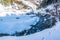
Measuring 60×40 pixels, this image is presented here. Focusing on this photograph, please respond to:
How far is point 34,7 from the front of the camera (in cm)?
170

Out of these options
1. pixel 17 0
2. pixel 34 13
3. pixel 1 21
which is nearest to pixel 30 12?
pixel 34 13

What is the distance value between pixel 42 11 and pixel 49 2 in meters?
0.10

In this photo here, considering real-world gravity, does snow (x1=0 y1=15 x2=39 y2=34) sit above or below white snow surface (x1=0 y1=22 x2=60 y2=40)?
above

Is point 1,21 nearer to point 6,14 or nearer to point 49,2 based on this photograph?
point 6,14

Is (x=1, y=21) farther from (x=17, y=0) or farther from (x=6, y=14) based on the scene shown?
(x=17, y=0)

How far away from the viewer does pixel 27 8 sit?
1700 millimetres

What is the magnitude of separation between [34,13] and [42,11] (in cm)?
7

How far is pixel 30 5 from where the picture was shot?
1697mm

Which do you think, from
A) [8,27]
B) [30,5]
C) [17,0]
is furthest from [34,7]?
[8,27]

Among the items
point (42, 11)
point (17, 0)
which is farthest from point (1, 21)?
point (42, 11)

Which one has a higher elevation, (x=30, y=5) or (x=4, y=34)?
(x=30, y=5)

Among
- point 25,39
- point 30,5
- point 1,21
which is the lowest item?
point 25,39

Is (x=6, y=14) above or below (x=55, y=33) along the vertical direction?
above

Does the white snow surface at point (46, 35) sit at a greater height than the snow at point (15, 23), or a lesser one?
lesser
